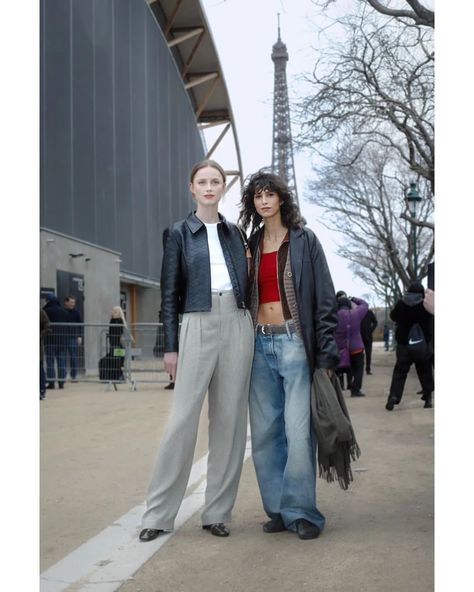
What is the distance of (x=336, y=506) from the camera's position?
447 centimetres

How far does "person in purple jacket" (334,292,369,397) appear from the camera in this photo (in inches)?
456

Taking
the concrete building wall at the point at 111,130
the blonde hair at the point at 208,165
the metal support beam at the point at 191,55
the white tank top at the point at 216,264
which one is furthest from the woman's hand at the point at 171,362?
the metal support beam at the point at 191,55

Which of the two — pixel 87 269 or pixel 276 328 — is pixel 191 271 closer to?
pixel 276 328

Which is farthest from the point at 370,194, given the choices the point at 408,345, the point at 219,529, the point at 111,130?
the point at 219,529

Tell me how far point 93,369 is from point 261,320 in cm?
990

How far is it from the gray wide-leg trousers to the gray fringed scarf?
15.6 inches

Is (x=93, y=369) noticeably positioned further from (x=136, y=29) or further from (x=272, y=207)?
(x=136, y=29)

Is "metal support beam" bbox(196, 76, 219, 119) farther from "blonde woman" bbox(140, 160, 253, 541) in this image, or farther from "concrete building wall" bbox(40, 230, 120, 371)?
"blonde woman" bbox(140, 160, 253, 541)

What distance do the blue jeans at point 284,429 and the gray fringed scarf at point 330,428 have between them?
0.28ft

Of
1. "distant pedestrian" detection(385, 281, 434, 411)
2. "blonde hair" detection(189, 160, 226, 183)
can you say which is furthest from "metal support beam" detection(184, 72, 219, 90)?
"blonde hair" detection(189, 160, 226, 183)
